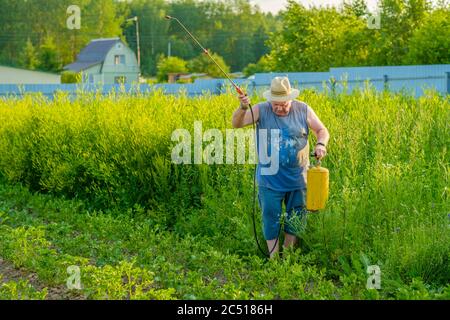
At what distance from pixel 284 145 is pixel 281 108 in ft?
1.09

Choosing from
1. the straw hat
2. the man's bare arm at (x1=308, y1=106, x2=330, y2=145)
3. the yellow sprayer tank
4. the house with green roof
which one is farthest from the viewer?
the house with green roof

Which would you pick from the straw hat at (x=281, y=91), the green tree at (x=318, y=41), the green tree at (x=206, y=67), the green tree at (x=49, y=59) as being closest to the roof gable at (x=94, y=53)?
the green tree at (x=49, y=59)

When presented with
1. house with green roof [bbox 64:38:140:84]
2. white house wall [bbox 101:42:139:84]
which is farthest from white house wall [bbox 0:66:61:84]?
white house wall [bbox 101:42:139:84]

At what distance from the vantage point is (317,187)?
6820mm

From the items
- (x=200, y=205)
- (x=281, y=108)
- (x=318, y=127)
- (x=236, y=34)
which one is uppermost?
(x=236, y=34)

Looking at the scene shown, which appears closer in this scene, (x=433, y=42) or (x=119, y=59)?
(x=433, y=42)

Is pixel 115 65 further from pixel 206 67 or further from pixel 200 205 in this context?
pixel 200 205

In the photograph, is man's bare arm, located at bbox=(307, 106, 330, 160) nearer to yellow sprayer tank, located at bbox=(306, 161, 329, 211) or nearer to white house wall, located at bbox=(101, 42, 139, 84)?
yellow sprayer tank, located at bbox=(306, 161, 329, 211)

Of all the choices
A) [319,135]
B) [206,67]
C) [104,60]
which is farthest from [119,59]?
[319,135]

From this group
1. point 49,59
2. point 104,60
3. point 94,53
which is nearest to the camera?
point 104,60

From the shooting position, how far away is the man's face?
7137 millimetres

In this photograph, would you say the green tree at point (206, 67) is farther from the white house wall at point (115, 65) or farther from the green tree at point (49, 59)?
the green tree at point (49, 59)

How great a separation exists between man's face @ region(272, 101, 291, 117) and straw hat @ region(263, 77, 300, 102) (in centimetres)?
10

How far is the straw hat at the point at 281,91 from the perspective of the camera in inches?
273
